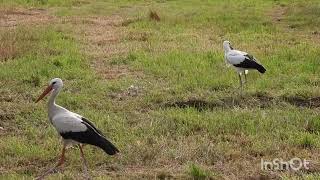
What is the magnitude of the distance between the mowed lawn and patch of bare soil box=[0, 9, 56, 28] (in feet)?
0.77

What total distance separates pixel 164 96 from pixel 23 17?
1255 centimetres

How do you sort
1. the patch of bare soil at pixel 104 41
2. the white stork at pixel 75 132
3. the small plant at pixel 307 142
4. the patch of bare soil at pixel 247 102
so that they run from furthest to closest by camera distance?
the patch of bare soil at pixel 104 41
the patch of bare soil at pixel 247 102
the small plant at pixel 307 142
the white stork at pixel 75 132

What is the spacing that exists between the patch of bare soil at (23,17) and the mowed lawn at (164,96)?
0.24 m

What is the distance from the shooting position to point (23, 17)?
68.7 feet

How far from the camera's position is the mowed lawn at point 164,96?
22.6ft

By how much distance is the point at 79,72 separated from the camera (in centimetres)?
1152

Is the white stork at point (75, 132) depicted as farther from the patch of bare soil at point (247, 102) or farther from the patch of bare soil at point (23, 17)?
the patch of bare soil at point (23, 17)

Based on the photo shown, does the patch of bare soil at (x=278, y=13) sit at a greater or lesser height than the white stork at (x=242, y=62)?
lesser

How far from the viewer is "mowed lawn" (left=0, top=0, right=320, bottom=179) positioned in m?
6.89

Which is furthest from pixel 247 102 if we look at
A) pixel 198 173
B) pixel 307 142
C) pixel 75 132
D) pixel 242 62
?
pixel 75 132

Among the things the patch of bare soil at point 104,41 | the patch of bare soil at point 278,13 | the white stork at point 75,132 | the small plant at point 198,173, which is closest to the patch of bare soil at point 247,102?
the patch of bare soil at point 104,41

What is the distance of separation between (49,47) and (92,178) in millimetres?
8273

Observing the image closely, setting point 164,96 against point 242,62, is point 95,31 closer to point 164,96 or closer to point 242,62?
point 242,62

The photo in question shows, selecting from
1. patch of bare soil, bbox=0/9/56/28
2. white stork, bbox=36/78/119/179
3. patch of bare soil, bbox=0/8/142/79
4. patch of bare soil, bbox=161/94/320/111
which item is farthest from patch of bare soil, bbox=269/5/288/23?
white stork, bbox=36/78/119/179
